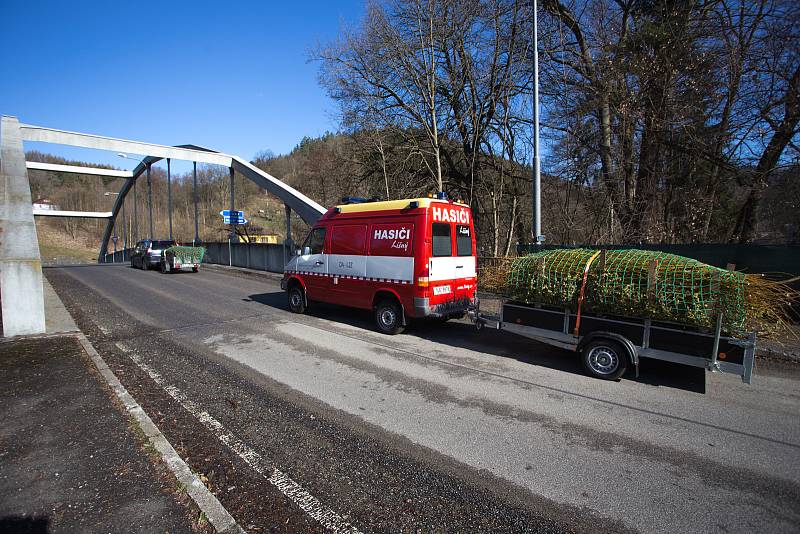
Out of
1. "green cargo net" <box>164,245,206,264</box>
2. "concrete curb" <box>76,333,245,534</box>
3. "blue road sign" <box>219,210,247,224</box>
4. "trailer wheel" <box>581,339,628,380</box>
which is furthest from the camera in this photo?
"blue road sign" <box>219,210,247,224</box>

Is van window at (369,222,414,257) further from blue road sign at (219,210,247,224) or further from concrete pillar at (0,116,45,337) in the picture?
blue road sign at (219,210,247,224)

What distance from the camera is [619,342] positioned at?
532 cm

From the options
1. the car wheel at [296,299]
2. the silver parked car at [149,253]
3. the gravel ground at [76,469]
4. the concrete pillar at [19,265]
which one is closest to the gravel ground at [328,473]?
the gravel ground at [76,469]

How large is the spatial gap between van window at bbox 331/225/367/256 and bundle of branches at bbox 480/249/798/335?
10.5ft

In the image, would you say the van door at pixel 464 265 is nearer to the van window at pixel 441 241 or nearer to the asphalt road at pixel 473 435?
the van window at pixel 441 241

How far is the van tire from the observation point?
25.5 ft

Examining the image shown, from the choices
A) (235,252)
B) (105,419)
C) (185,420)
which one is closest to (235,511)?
(185,420)

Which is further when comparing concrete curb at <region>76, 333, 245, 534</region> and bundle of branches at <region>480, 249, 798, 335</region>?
bundle of branches at <region>480, 249, 798, 335</region>

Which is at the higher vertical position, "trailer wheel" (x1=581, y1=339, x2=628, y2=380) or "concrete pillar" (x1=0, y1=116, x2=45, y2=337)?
"concrete pillar" (x1=0, y1=116, x2=45, y2=337)

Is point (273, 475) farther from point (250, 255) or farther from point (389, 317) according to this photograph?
point (250, 255)

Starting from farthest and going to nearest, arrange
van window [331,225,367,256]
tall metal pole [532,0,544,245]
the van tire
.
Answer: tall metal pole [532,0,544,245] < van window [331,225,367,256] < the van tire

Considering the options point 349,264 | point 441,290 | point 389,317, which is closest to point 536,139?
point 441,290

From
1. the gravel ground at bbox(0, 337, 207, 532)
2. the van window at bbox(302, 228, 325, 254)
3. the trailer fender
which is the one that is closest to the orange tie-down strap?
the trailer fender

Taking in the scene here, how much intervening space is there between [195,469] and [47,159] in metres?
99.3
